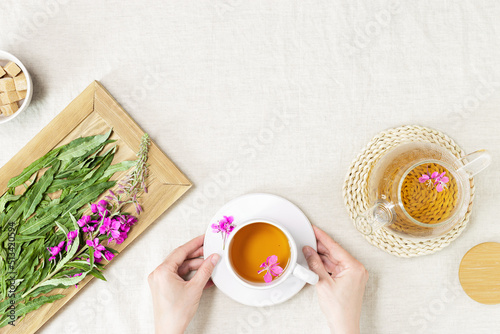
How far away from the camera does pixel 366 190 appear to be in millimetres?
732

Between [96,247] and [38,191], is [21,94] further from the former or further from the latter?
[96,247]

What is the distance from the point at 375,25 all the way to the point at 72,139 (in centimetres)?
70

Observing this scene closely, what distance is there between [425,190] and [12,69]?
852 millimetres

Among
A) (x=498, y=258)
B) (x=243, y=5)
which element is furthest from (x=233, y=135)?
(x=498, y=258)

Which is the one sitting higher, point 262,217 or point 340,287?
point 262,217

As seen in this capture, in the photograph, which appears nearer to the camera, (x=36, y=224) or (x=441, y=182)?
(x=441, y=182)

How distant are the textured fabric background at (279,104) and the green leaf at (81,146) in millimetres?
99

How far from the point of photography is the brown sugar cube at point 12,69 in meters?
0.75

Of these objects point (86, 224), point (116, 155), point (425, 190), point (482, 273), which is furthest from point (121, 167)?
point (482, 273)

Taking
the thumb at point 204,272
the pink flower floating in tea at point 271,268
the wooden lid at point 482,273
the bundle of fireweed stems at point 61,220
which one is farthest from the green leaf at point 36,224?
the wooden lid at point 482,273

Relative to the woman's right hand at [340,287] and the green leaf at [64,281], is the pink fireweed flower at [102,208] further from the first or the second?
the woman's right hand at [340,287]

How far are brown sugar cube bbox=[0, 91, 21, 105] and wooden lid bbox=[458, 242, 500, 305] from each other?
40.0 inches

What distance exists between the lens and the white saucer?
738 mm

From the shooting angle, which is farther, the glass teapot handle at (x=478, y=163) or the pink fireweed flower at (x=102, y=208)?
the pink fireweed flower at (x=102, y=208)
